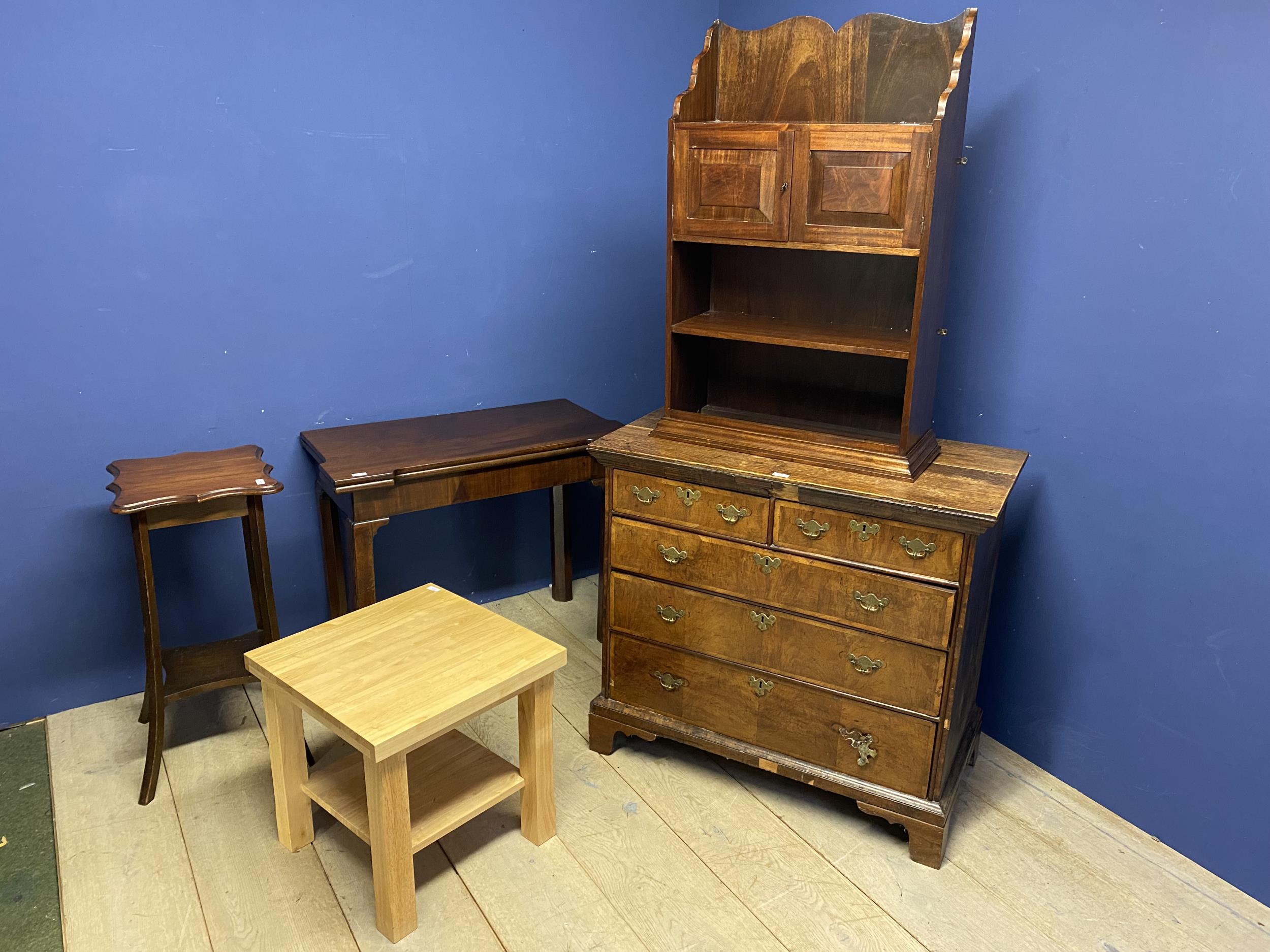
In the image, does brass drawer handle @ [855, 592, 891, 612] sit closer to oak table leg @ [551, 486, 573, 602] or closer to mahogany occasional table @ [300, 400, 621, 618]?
mahogany occasional table @ [300, 400, 621, 618]

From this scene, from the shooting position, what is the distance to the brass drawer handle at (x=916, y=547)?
72.8 inches

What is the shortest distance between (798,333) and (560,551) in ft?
4.23

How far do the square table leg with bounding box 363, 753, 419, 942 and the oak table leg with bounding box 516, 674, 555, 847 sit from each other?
0.28 m

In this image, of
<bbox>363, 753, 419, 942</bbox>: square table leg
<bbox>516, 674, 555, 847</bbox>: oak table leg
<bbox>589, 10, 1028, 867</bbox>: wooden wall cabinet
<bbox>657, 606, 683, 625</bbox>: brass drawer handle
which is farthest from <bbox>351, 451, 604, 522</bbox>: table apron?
<bbox>363, 753, 419, 942</bbox>: square table leg

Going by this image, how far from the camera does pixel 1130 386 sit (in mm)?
2020

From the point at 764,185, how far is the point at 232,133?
4.41 ft

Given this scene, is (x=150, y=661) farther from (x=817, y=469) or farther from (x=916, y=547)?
(x=916, y=547)

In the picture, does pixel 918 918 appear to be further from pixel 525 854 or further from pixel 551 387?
pixel 551 387

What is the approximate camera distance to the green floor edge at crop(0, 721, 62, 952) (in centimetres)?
178

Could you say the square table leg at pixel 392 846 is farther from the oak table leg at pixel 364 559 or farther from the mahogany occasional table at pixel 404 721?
the oak table leg at pixel 364 559

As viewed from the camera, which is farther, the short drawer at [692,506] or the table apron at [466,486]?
the table apron at [466,486]

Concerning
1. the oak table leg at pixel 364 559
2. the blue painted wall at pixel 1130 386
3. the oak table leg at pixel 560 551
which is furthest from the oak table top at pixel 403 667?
the blue painted wall at pixel 1130 386

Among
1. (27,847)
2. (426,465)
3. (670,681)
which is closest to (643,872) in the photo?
(670,681)

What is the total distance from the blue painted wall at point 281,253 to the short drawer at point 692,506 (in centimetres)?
89
